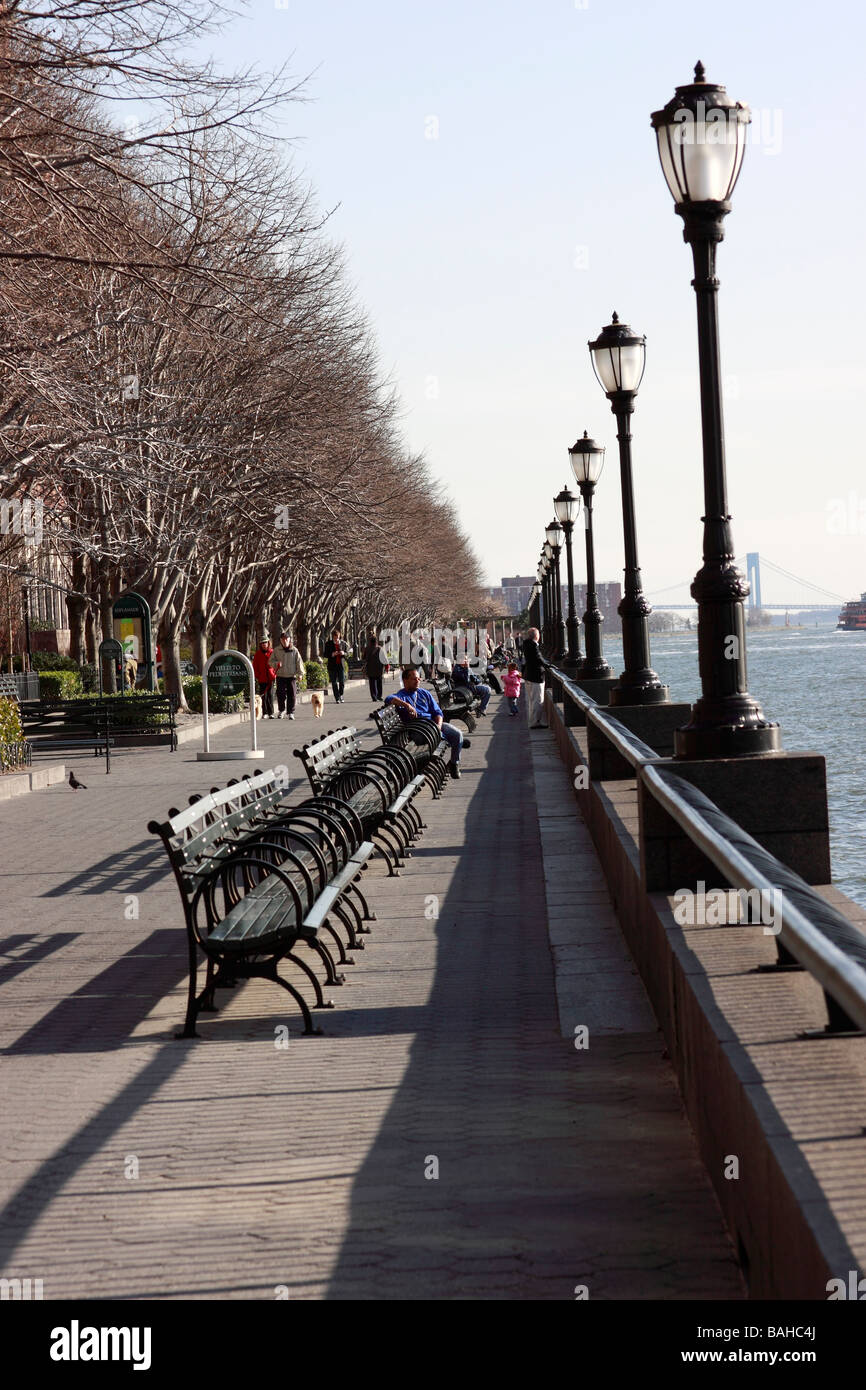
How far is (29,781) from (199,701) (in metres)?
15.8

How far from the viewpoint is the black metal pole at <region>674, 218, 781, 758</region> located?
691cm

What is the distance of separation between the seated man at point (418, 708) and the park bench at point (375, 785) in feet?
10.8

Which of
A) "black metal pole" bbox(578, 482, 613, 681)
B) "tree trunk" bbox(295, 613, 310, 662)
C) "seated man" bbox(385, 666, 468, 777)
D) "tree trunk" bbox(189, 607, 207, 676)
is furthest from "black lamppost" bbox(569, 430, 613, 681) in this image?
"tree trunk" bbox(295, 613, 310, 662)

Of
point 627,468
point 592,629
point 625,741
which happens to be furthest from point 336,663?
point 625,741

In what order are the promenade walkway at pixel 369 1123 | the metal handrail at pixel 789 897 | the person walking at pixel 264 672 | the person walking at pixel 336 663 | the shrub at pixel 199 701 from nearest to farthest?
the metal handrail at pixel 789 897 < the promenade walkway at pixel 369 1123 < the shrub at pixel 199 701 < the person walking at pixel 264 672 < the person walking at pixel 336 663

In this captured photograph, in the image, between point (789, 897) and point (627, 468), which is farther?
point (627, 468)

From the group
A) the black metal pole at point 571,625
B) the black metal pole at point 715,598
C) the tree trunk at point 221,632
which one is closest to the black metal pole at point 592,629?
the black metal pole at point 571,625

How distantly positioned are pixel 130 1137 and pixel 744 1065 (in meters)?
2.48

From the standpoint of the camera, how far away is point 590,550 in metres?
22.6

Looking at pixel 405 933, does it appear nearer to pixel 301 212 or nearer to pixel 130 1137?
pixel 130 1137

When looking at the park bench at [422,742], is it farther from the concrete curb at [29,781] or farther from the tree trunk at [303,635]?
the tree trunk at [303,635]

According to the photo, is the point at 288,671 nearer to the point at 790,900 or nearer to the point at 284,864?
the point at 284,864

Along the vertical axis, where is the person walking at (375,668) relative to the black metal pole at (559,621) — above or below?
below

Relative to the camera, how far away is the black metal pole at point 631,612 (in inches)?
492
